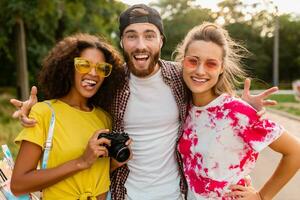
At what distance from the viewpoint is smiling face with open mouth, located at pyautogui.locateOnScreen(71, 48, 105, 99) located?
9.37ft

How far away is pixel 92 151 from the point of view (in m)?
2.58

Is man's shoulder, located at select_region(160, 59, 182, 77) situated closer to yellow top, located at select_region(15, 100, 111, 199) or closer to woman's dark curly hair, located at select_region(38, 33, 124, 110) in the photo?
woman's dark curly hair, located at select_region(38, 33, 124, 110)

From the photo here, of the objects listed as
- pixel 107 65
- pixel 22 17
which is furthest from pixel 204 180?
pixel 22 17

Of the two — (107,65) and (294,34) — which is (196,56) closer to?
(107,65)

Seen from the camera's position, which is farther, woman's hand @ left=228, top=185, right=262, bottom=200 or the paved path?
the paved path

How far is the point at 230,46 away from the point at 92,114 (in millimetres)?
1062

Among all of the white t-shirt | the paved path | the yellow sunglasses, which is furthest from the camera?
the paved path

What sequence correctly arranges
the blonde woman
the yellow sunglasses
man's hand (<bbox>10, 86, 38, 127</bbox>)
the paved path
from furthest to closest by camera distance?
1. the paved path
2. the yellow sunglasses
3. the blonde woman
4. man's hand (<bbox>10, 86, 38, 127</bbox>)

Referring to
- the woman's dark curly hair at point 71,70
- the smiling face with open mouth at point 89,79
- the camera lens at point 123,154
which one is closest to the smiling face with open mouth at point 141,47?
the woman's dark curly hair at point 71,70

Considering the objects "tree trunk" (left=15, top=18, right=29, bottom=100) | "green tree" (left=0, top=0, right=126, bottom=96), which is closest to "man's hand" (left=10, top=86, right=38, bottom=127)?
"green tree" (left=0, top=0, right=126, bottom=96)

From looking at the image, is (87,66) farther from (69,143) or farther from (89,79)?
(69,143)

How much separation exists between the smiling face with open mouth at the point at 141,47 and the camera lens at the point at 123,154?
0.61 meters

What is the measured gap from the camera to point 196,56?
2.87m

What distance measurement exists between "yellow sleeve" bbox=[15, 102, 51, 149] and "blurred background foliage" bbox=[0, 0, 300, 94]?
5.84ft
